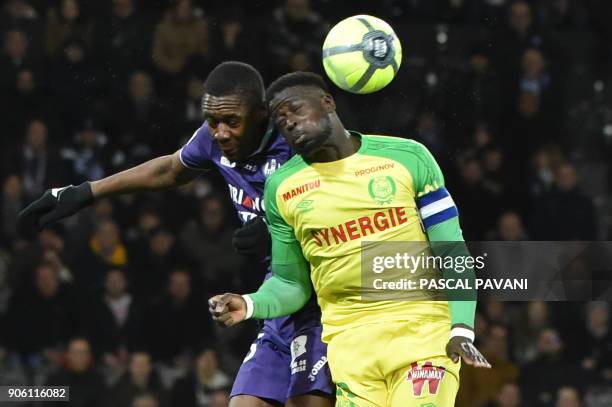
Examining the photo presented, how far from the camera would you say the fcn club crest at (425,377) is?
4441 millimetres

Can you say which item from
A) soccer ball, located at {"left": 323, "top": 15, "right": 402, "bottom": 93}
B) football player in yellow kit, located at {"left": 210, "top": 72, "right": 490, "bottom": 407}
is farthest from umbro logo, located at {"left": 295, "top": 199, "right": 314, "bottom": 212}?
soccer ball, located at {"left": 323, "top": 15, "right": 402, "bottom": 93}

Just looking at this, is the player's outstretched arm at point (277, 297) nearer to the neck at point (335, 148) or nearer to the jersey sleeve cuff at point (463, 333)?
the neck at point (335, 148)

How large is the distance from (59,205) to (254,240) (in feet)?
3.47

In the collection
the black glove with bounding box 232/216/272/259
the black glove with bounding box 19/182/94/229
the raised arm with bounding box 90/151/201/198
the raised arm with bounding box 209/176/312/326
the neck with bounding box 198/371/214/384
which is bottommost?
the neck with bounding box 198/371/214/384

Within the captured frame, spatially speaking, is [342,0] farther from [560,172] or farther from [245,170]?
[245,170]

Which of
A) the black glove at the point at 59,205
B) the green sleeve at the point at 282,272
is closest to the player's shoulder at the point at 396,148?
the green sleeve at the point at 282,272

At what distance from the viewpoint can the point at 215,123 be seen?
498 cm

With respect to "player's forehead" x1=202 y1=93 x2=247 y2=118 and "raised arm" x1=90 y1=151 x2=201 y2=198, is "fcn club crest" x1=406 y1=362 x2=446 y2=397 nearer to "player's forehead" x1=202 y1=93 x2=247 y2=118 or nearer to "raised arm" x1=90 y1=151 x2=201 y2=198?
"player's forehead" x1=202 y1=93 x2=247 y2=118

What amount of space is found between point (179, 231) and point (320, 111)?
192 inches

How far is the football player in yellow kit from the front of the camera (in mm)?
4520

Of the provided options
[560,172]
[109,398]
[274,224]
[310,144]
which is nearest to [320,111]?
[310,144]

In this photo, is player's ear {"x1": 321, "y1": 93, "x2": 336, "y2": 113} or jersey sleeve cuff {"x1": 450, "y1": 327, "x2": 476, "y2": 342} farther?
player's ear {"x1": 321, "y1": 93, "x2": 336, "y2": 113}

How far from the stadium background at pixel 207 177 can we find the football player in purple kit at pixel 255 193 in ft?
10.5

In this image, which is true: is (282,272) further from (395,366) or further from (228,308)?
(395,366)
